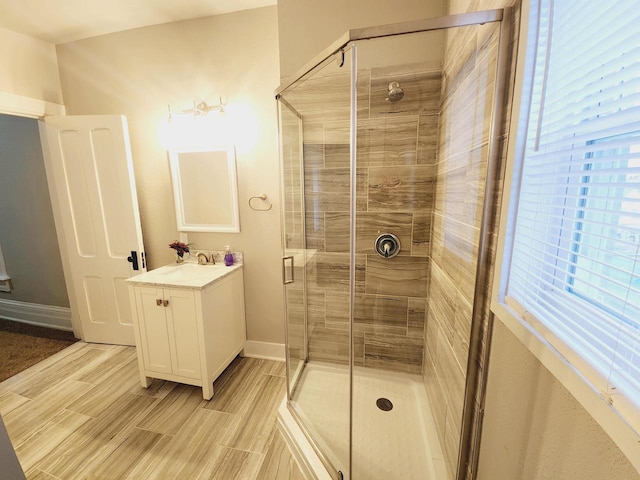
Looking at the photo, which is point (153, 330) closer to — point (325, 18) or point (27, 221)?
point (27, 221)

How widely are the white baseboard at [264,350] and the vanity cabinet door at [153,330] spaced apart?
643mm

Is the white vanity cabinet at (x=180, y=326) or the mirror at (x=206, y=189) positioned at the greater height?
the mirror at (x=206, y=189)

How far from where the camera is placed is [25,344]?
2496 mm

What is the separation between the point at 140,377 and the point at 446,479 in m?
2.10

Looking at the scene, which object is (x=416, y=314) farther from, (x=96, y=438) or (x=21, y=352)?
(x=21, y=352)

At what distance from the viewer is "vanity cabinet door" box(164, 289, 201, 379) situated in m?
1.78

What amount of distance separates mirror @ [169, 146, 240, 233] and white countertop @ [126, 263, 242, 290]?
31 centimetres

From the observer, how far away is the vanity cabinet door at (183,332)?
178cm

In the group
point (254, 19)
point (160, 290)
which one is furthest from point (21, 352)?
point (254, 19)

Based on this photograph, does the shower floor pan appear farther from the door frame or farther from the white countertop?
the door frame

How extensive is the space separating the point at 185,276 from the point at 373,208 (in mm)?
1442

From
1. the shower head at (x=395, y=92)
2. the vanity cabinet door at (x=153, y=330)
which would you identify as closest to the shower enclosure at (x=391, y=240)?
the shower head at (x=395, y=92)

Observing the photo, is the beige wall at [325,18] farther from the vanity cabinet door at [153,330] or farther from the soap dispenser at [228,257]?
the vanity cabinet door at [153,330]

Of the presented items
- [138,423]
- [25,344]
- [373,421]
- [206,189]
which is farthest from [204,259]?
[25,344]
